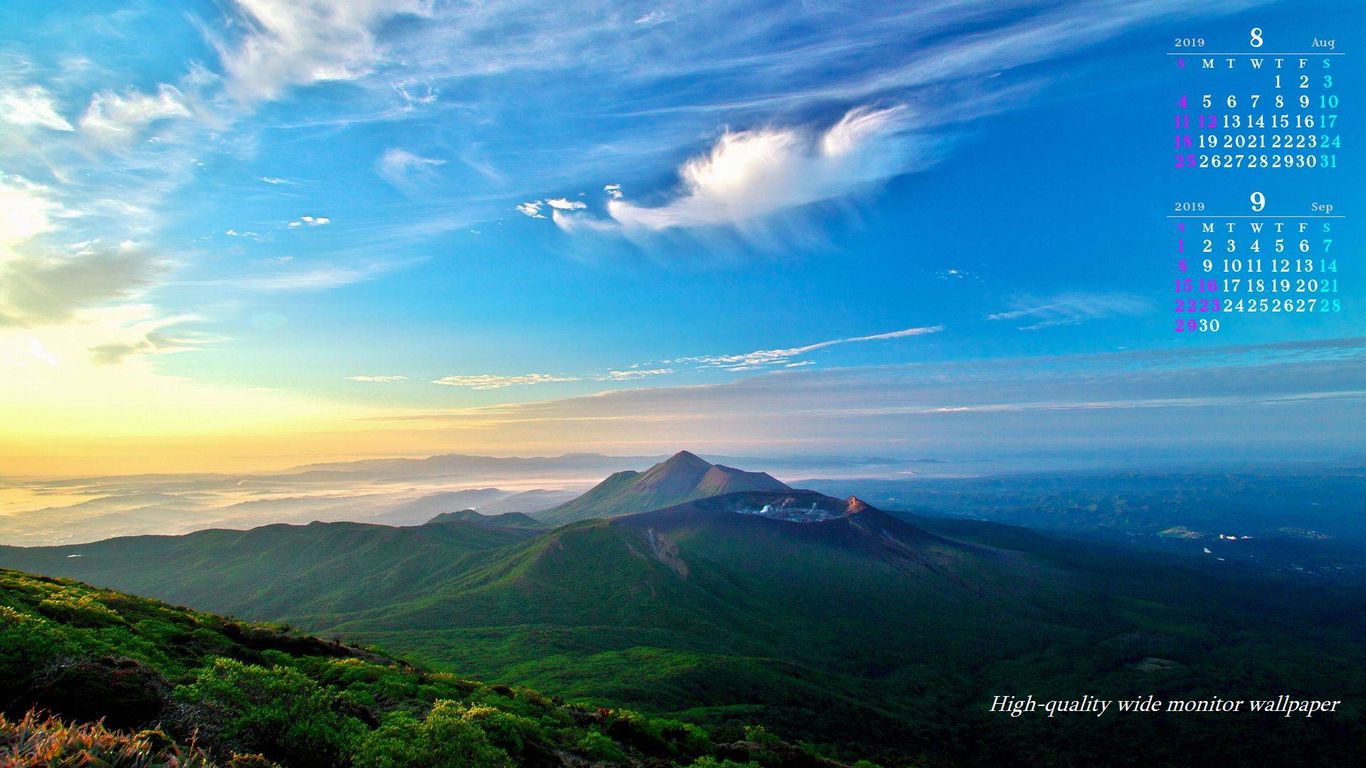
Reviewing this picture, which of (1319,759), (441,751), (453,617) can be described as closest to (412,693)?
(441,751)

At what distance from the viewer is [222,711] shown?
20.2m

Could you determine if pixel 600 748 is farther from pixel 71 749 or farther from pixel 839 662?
pixel 839 662

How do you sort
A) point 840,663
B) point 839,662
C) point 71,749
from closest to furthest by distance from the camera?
point 71,749 → point 840,663 → point 839,662

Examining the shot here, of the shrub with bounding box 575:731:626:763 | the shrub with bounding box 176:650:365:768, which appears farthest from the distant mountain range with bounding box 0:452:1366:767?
the shrub with bounding box 176:650:365:768

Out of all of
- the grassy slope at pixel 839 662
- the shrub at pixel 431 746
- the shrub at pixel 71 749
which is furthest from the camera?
the grassy slope at pixel 839 662

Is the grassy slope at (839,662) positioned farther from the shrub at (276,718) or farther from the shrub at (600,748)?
the shrub at (276,718)

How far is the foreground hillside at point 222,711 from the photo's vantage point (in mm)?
13773

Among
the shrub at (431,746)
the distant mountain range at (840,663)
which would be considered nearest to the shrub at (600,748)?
the shrub at (431,746)

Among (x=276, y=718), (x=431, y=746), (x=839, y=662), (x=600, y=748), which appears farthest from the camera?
(x=839, y=662)

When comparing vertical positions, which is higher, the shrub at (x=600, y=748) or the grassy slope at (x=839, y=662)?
the shrub at (x=600, y=748)

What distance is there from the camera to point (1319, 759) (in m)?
114

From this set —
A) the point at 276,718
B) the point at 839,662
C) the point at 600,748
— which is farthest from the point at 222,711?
the point at 839,662

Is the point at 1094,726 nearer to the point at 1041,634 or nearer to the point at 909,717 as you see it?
the point at 909,717

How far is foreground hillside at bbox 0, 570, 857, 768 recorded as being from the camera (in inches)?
542
